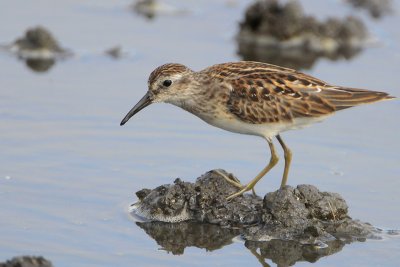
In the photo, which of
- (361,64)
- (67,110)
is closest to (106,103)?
(67,110)

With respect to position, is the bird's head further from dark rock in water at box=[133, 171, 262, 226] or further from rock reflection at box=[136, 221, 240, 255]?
rock reflection at box=[136, 221, 240, 255]

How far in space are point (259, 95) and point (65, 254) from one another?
2.67m

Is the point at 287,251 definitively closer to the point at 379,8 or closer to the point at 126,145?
the point at 126,145

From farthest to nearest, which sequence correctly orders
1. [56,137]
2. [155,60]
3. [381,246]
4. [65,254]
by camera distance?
[155,60], [56,137], [381,246], [65,254]

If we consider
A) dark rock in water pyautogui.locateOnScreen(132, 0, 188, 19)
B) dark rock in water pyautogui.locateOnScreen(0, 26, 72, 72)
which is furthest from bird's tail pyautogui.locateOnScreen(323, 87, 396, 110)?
dark rock in water pyautogui.locateOnScreen(132, 0, 188, 19)

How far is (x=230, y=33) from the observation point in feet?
56.1

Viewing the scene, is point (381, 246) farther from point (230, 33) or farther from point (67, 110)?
point (230, 33)

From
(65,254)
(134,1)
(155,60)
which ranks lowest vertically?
(65,254)

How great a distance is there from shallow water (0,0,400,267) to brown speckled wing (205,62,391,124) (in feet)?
3.13

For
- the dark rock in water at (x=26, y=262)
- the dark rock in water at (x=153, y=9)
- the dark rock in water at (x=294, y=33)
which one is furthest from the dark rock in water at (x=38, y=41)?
the dark rock in water at (x=26, y=262)

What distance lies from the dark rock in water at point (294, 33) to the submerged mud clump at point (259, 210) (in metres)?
6.41

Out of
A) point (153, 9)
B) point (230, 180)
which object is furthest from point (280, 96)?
point (153, 9)

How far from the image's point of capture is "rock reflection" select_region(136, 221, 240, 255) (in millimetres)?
9594

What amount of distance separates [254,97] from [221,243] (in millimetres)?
1603
